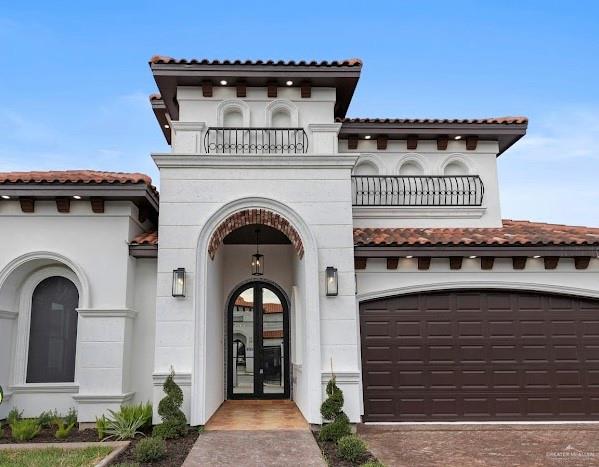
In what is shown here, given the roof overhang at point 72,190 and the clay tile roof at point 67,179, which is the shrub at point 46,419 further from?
the clay tile roof at point 67,179

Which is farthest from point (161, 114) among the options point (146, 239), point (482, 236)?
point (482, 236)

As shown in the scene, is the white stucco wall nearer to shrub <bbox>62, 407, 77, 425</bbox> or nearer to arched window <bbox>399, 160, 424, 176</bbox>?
shrub <bbox>62, 407, 77, 425</bbox>

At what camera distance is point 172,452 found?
7.29 meters

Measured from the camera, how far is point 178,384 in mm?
8516

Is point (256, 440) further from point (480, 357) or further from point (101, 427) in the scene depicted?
point (480, 357)

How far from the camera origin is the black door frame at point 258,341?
1191cm

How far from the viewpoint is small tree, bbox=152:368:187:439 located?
7.93 meters

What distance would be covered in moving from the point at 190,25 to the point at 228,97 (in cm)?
667

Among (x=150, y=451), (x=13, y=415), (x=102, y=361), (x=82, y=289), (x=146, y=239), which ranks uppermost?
(x=146, y=239)

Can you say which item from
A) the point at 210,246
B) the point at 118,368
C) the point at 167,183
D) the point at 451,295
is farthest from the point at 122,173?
the point at 451,295

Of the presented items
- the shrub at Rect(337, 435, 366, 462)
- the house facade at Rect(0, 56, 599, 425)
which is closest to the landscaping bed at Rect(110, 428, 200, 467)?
the house facade at Rect(0, 56, 599, 425)

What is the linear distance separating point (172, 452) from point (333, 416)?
2.66 meters

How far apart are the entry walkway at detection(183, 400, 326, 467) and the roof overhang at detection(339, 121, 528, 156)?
22.0 feet

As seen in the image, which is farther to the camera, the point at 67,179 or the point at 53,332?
the point at 53,332
